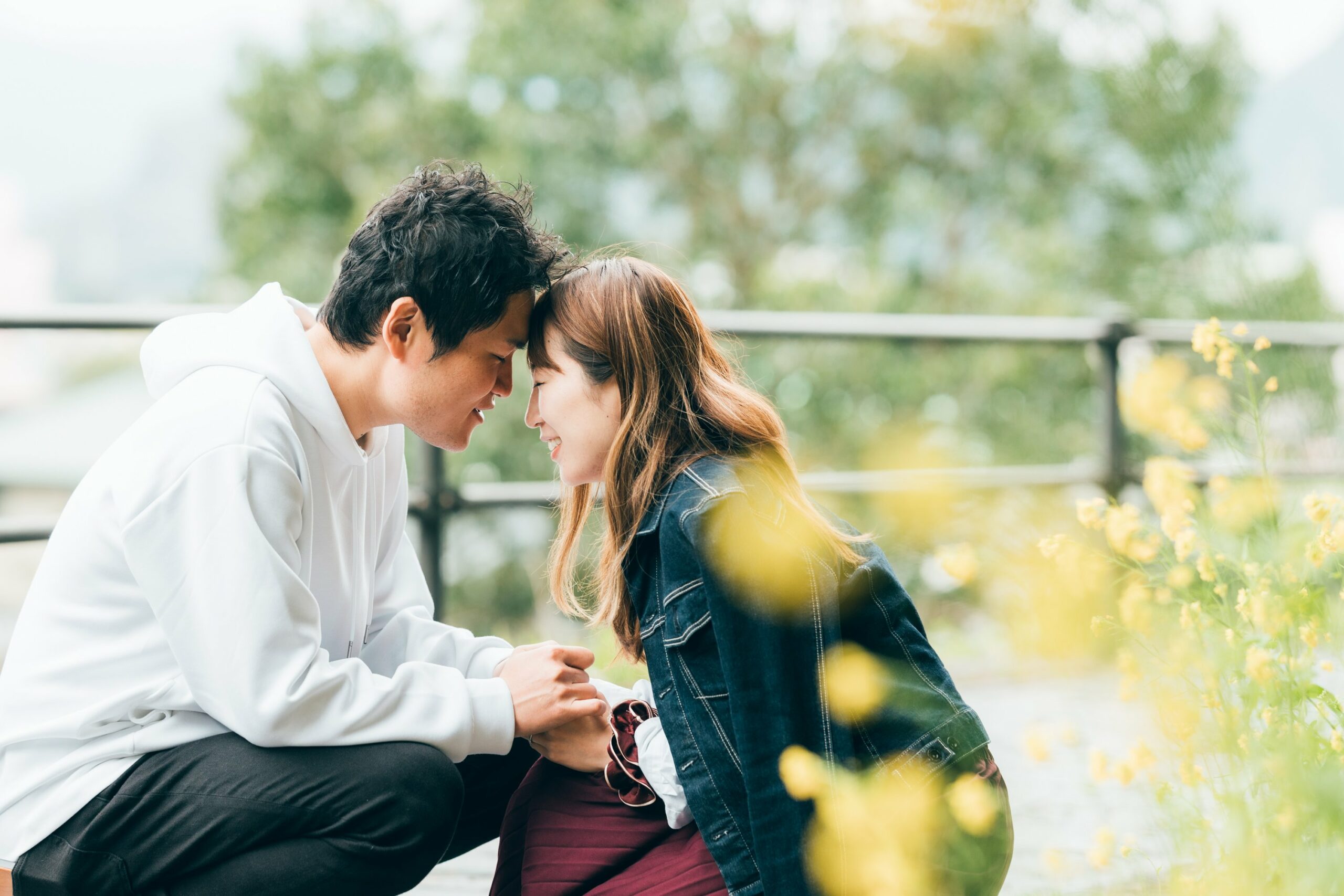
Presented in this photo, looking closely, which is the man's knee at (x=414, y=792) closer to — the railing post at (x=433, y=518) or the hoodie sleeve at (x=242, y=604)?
the hoodie sleeve at (x=242, y=604)

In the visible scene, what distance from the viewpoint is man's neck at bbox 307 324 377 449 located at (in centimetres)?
154

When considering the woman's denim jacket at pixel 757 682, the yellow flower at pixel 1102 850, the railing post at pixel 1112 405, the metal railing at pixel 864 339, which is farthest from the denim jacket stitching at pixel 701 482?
the railing post at pixel 1112 405

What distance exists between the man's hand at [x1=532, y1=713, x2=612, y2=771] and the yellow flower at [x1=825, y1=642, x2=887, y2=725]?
0.33 meters

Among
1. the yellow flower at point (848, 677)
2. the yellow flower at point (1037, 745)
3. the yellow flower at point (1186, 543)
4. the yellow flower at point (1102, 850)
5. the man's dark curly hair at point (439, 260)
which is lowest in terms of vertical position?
the yellow flower at point (848, 677)

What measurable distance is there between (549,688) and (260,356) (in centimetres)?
55

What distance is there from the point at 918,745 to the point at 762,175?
764 centimetres

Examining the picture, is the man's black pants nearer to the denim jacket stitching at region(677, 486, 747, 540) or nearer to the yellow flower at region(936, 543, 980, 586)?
the denim jacket stitching at region(677, 486, 747, 540)

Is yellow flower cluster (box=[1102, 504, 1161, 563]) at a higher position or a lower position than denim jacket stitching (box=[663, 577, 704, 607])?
higher

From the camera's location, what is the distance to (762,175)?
28.3ft

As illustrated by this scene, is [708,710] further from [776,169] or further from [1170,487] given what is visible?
[776,169]

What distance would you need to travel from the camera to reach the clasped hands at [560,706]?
145 centimetres

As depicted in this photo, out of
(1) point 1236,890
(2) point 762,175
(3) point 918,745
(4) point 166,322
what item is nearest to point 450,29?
(2) point 762,175

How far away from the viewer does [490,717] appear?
56.1 inches

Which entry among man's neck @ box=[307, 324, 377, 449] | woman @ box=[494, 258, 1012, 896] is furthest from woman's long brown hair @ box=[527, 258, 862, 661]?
man's neck @ box=[307, 324, 377, 449]
